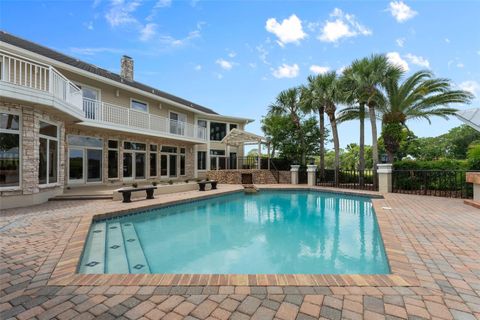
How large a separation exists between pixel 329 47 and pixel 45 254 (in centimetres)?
1404

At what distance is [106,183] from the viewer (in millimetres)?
13672

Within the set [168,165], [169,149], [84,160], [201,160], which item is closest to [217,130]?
[201,160]

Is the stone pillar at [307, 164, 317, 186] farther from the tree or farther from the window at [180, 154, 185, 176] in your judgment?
the window at [180, 154, 185, 176]

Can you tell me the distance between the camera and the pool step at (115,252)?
401 cm

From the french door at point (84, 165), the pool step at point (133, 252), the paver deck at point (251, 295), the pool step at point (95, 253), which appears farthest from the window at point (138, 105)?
the paver deck at point (251, 295)

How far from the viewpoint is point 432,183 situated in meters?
12.5

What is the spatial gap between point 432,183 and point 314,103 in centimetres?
871

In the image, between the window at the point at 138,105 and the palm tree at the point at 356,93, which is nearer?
the palm tree at the point at 356,93

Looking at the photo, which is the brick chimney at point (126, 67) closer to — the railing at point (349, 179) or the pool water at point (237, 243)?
the pool water at point (237, 243)

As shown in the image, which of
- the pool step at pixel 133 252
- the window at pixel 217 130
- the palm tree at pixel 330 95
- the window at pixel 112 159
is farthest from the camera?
the window at pixel 217 130

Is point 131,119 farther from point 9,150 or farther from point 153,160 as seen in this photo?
point 9,150

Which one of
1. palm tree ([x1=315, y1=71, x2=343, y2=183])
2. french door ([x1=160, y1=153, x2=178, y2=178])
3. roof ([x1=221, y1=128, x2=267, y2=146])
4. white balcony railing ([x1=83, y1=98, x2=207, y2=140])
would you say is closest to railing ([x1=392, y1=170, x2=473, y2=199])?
palm tree ([x1=315, y1=71, x2=343, y2=183])

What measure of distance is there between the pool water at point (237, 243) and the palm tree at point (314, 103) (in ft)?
33.5

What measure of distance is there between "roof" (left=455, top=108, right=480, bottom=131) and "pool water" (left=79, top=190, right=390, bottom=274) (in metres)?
7.22
